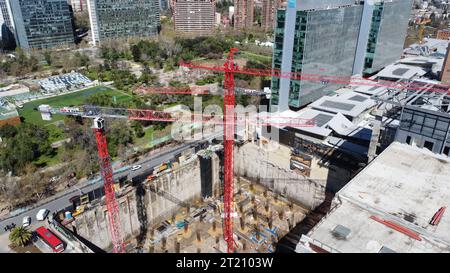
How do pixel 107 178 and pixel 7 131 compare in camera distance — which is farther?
pixel 7 131

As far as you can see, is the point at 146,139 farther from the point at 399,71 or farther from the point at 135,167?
the point at 399,71

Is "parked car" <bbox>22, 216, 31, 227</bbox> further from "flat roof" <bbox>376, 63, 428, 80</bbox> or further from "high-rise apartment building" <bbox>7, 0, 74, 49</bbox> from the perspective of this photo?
"high-rise apartment building" <bbox>7, 0, 74, 49</bbox>

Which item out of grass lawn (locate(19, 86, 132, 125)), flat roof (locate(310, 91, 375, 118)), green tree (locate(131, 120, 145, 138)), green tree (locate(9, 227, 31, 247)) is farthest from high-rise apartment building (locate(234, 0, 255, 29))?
green tree (locate(9, 227, 31, 247))

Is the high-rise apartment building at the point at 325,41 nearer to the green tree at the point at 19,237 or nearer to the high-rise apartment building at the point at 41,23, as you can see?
the green tree at the point at 19,237

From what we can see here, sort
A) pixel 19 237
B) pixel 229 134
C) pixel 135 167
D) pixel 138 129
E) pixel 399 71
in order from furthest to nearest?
1. pixel 399 71
2. pixel 138 129
3. pixel 135 167
4. pixel 229 134
5. pixel 19 237

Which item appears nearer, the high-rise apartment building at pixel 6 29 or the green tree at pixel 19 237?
the green tree at pixel 19 237

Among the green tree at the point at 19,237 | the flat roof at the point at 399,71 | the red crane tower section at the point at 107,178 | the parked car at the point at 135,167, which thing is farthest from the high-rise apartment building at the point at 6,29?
the flat roof at the point at 399,71

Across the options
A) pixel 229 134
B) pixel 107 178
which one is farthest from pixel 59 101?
pixel 229 134
